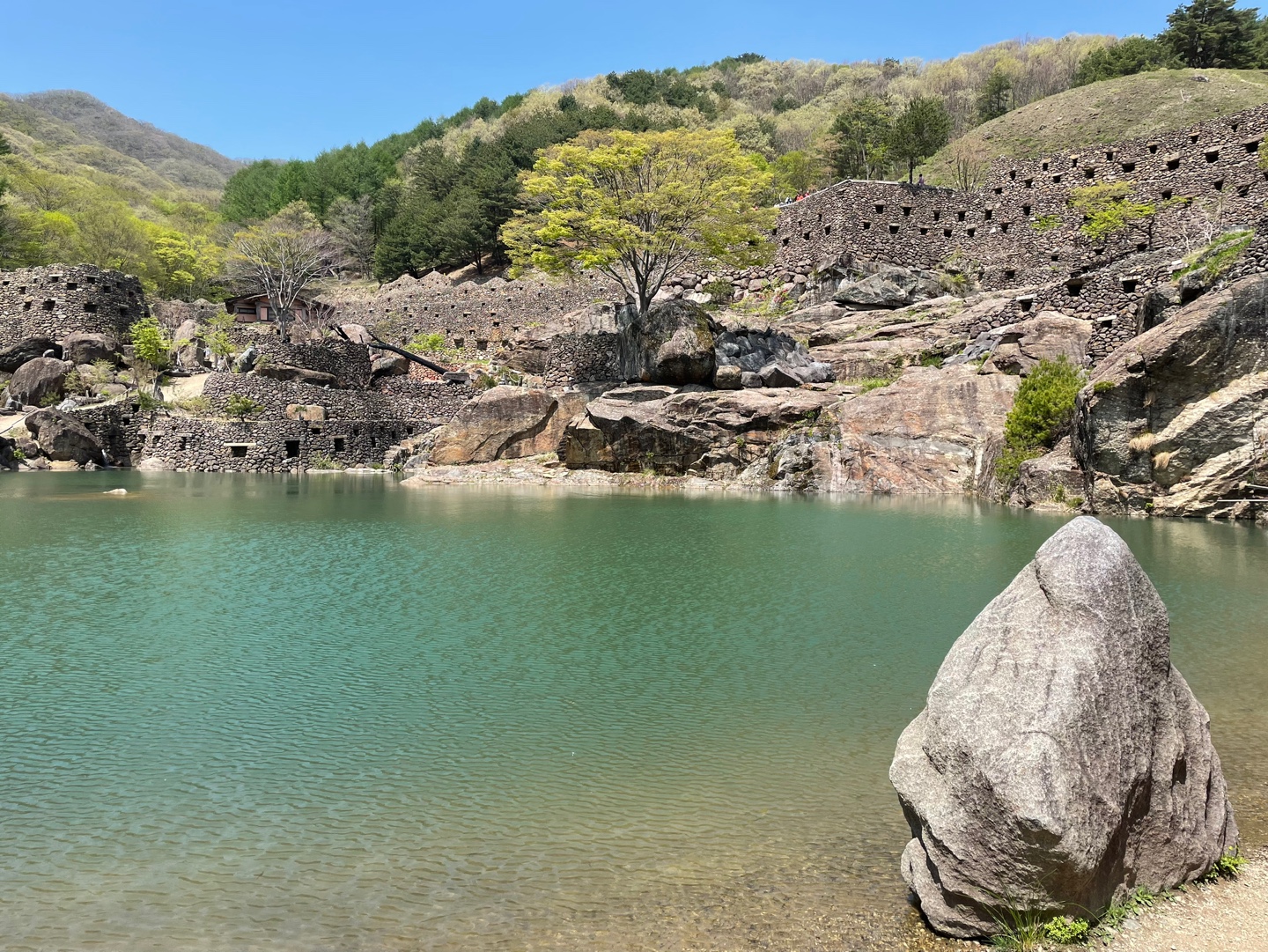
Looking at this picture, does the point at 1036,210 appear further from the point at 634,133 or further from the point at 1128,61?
the point at 1128,61

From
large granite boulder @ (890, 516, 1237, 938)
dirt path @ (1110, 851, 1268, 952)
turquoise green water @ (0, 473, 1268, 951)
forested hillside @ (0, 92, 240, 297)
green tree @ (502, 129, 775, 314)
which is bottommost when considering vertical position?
turquoise green water @ (0, 473, 1268, 951)

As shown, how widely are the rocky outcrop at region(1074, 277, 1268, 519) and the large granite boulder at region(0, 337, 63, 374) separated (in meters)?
49.1

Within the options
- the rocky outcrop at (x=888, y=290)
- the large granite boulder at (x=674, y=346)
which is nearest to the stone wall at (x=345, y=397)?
the large granite boulder at (x=674, y=346)

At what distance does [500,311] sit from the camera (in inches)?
2196

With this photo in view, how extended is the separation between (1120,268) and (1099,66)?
154 ft

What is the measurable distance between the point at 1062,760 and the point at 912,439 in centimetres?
2543

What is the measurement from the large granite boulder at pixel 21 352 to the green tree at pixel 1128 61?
69.1m

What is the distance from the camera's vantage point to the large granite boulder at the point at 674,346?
33.8 metres

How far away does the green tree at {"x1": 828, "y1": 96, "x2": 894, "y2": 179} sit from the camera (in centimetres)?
6100

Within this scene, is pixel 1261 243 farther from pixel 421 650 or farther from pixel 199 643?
pixel 199 643

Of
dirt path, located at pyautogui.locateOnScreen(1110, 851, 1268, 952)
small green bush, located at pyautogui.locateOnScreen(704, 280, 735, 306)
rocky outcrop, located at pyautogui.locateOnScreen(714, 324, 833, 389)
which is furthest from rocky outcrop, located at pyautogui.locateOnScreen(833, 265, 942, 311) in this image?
dirt path, located at pyautogui.locateOnScreen(1110, 851, 1268, 952)

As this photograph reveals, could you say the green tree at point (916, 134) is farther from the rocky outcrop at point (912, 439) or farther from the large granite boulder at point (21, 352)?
the large granite boulder at point (21, 352)

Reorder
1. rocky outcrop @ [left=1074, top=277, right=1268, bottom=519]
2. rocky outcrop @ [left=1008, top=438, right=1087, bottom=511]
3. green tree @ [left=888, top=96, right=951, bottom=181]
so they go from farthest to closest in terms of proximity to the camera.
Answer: green tree @ [left=888, top=96, right=951, bottom=181] < rocky outcrop @ [left=1008, top=438, right=1087, bottom=511] < rocky outcrop @ [left=1074, top=277, right=1268, bottom=519]

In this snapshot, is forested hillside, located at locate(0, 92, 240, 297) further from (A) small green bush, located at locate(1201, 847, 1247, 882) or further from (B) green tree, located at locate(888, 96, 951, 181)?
(A) small green bush, located at locate(1201, 847, 1247, 882)
